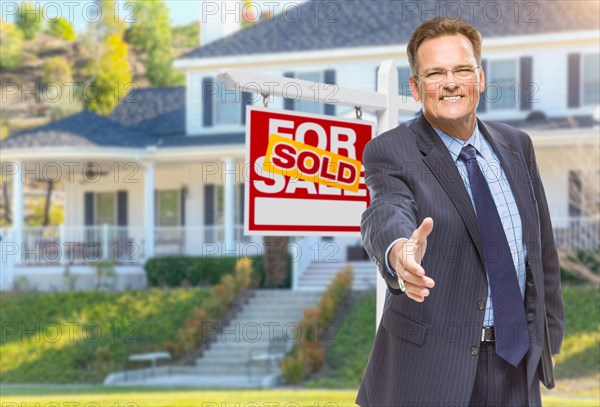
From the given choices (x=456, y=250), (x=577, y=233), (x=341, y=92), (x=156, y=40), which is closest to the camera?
(x=456, y=250)

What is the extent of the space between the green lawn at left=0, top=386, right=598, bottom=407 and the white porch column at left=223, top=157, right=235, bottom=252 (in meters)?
9.12

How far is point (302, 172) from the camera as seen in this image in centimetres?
628

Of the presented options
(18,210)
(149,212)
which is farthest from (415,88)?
(18,210)

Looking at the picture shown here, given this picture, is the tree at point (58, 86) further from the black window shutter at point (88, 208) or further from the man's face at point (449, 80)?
the man's face at point (449, 80)

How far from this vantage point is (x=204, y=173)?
97.7 feet

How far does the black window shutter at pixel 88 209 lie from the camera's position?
105ft

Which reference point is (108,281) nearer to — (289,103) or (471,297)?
(289,103)

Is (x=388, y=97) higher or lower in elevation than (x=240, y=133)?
lower

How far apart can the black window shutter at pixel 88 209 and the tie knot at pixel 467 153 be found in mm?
29268

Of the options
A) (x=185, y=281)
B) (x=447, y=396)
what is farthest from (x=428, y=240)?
(x=185, y=281)

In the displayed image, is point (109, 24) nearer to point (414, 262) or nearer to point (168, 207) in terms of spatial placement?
point (168, 207)

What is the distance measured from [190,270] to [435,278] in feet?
74.2

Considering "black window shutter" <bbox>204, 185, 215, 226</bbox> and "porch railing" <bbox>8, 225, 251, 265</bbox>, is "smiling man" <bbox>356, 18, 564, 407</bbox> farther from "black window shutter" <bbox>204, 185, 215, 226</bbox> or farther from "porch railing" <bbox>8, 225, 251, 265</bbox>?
"black window shutter" <bbox>204, 185, 215, 226</bbox>

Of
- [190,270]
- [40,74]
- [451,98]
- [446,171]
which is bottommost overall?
[190,270]
